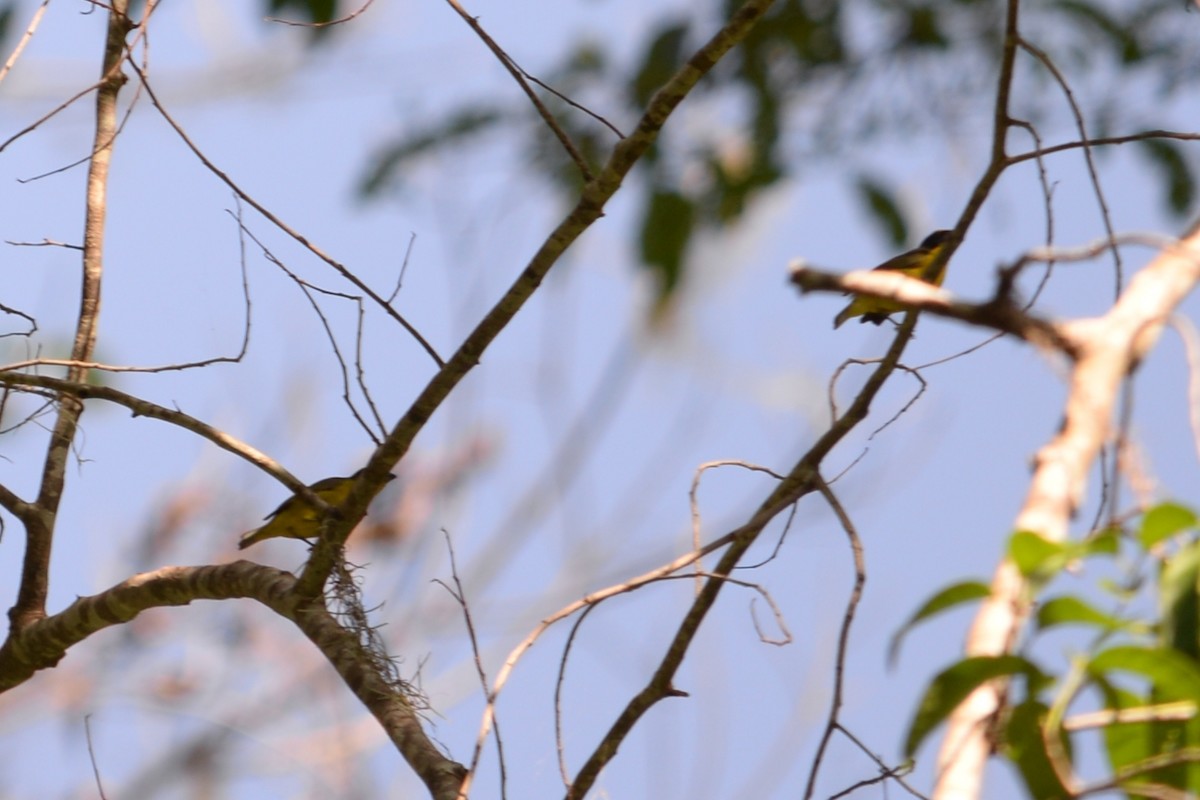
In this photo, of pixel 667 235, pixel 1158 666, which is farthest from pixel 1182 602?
pixel 667 235

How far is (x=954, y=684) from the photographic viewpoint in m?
1.00

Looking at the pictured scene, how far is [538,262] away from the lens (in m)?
2.03

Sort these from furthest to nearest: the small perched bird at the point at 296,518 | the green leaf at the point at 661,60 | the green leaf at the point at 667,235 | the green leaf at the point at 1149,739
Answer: the green leaf at the point at 661,60
the green leaf at the point at 667,235
the small perched bird at the point at 296,518
the green leaf at the point at 1149,739

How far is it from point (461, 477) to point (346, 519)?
201 inches

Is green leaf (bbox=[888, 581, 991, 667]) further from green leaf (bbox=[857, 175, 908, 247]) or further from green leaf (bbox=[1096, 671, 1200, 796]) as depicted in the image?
green leaf (bbox=[857, 175, 908, 247])

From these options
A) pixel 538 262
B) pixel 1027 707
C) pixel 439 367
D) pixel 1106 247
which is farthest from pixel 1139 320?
pixel 439 367

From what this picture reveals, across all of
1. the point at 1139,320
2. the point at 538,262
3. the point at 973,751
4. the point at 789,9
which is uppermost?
the point at 789,9

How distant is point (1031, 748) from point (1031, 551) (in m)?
0.22

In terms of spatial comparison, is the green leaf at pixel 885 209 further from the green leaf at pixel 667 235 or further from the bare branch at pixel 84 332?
the bare branch at pixel 84 332

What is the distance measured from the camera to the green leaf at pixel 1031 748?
1046 mm

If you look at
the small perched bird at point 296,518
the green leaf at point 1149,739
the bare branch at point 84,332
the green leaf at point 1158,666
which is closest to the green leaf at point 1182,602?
the green leaf at point 1158,666

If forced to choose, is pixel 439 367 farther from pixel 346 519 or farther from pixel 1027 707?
pixel 1027 707

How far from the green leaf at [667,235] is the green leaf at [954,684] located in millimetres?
3856

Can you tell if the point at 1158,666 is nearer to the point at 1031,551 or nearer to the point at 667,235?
the point at 1031,551
